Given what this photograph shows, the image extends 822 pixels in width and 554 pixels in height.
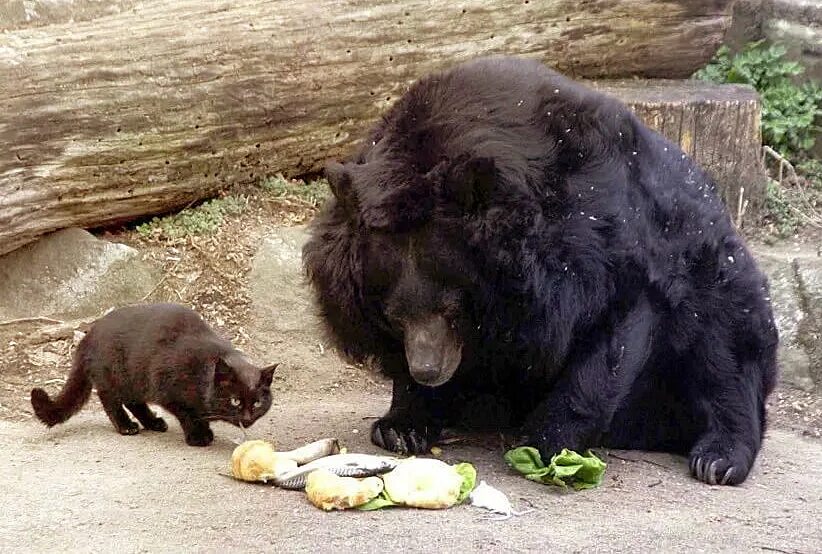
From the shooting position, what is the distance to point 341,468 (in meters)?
4.01

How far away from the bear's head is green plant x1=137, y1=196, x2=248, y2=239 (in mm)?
2495

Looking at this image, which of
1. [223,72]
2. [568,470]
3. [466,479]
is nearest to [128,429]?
[466,479]

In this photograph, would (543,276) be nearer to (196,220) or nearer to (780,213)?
(196,220)

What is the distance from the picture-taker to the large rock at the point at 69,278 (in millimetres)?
6152

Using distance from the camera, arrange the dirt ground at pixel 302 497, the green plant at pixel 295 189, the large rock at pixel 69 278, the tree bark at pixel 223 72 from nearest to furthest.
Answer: the dirt ground at pixel 302 497, the tree bark at pixel 223 72, the large rock at pixel 69 278, the green plant at pixel 295 189

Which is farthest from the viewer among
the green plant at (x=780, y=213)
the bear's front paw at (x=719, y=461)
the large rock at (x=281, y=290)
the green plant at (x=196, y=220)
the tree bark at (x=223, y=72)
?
the green plant at (x=780, y=213)

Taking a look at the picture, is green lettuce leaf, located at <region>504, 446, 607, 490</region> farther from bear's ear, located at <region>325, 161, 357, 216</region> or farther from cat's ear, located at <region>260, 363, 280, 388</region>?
→ bear's ear, located at <region>325, 161, 357, 216</region>

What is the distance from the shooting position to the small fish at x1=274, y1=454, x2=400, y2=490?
13.1 feet

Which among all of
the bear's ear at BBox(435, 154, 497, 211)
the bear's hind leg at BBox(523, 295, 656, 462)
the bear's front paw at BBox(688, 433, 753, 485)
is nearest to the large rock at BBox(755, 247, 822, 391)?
the bear's front paw at BBox(688, 433, 753, 485)

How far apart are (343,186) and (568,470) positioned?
4.26ft

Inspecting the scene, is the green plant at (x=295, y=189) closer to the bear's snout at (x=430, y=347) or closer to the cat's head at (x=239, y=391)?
the cat's head at (x=239, y=391)

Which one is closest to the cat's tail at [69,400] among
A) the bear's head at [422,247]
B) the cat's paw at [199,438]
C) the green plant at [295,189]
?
the cat's paw at [199,438]

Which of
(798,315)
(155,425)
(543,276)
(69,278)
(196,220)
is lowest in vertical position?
(798,315)

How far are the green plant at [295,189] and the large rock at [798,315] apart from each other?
8.67ft
